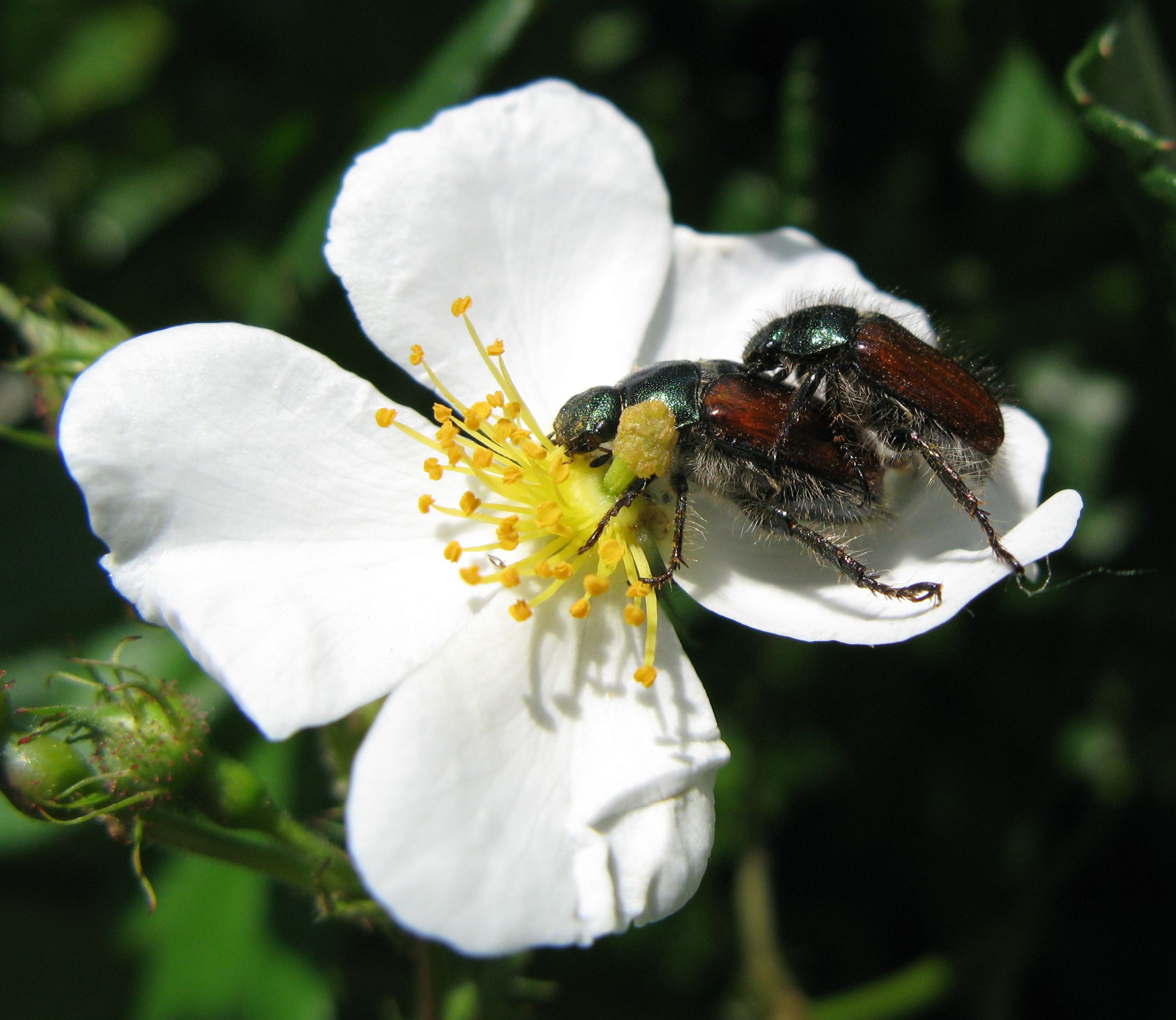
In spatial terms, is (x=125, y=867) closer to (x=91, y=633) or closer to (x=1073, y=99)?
(x=91, y=633)

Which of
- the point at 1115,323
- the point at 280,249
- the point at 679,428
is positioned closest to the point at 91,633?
the point at 280,249

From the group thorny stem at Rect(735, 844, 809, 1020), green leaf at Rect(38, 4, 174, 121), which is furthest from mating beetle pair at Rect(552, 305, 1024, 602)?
green leaf at Rect(38, 4, 174, 121)

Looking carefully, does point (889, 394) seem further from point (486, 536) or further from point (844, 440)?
point (486, 536)

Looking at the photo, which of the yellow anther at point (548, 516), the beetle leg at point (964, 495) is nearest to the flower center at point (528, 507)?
the yellow anther at point (548, 516)

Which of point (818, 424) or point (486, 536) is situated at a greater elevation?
point (818, 424)

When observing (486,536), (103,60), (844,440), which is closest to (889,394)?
(844,440)

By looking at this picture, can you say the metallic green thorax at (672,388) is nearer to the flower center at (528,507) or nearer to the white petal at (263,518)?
the flower center at (528,507)

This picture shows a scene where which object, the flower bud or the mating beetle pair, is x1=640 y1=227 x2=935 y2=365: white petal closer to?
the mating beetle pair
